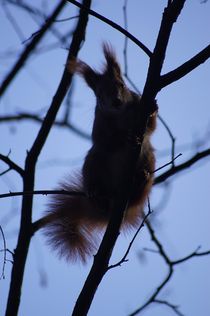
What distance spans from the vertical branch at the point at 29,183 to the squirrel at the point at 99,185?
0.79 ft

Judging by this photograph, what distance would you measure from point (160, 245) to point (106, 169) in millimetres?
637

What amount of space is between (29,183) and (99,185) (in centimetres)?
70

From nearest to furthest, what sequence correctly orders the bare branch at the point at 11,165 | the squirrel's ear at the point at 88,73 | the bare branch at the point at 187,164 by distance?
the bare branch at the point at 11,165, the bare branch at the point at 187,164, the squirrel's ear at the point at 88,73

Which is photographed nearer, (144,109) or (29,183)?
(144,109)

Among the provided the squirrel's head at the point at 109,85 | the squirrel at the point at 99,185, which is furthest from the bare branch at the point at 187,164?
the squirrel's head at the point at 109,85

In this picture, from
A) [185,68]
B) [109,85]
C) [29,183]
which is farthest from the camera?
[109,85]

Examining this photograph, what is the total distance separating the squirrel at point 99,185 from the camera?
3.02 metres

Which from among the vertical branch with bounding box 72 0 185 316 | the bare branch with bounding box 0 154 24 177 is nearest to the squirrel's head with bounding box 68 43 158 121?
the bare branch with bounding box 0 154 24 177

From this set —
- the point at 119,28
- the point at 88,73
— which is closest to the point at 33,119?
the point at 88,73

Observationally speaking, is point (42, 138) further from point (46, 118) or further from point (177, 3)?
point (177, 3)

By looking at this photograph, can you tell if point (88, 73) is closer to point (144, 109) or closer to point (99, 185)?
point (99, 185)

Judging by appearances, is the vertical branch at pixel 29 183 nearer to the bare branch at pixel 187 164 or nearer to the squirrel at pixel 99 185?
the squirrel at pixel 99 185

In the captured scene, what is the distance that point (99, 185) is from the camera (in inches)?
125

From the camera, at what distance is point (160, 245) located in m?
2.87
